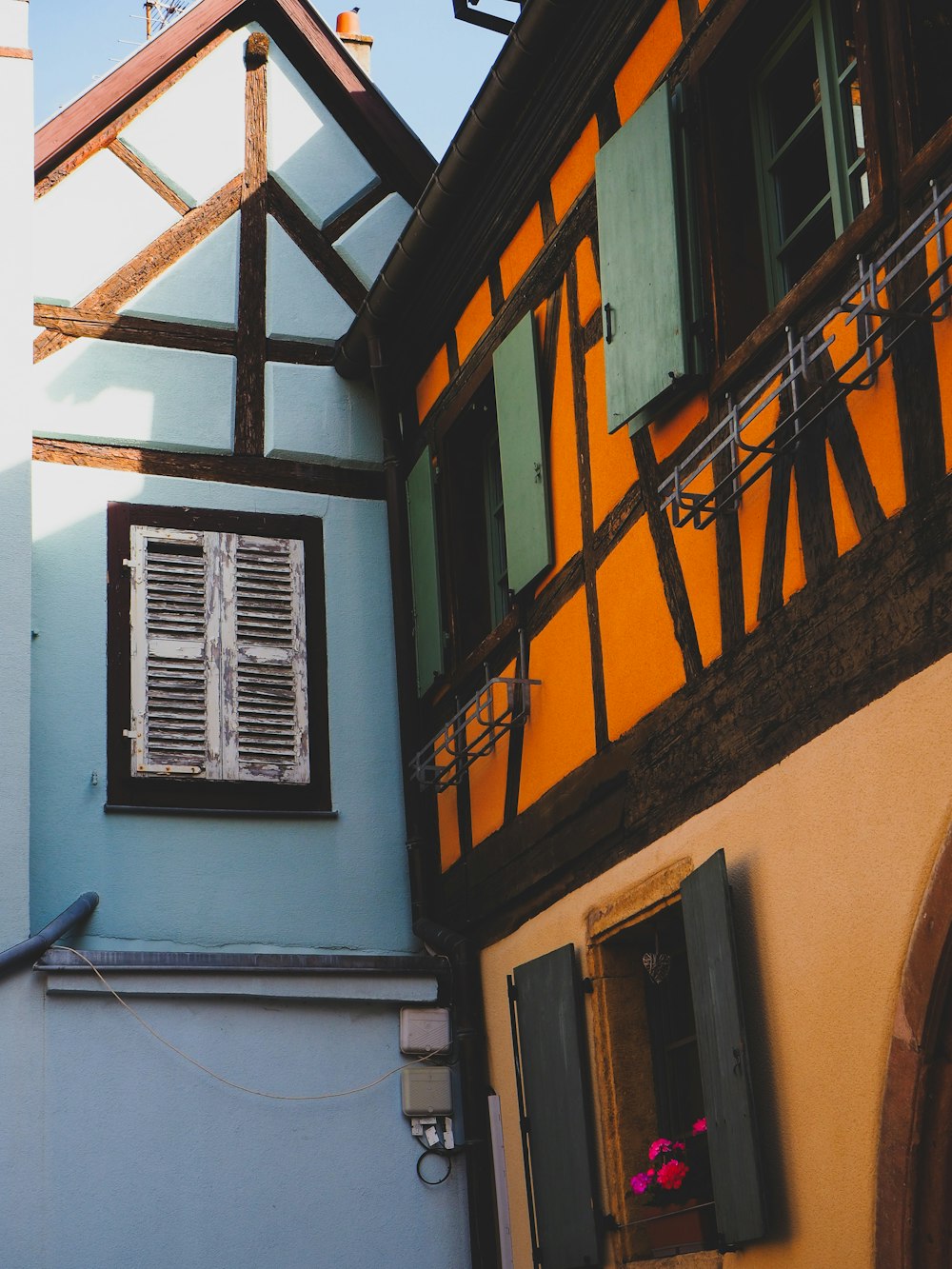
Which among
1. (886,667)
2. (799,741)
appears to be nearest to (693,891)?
(799,741)

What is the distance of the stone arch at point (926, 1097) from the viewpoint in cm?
405

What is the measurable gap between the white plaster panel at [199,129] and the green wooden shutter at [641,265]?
10.3 ft

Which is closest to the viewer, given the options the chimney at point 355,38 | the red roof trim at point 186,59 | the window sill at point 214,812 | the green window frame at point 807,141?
the green window frame at point 807,141

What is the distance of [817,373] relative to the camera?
484 centimetres

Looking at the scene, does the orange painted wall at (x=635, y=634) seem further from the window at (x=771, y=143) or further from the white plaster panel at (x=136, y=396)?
the white plaster panel at (x=136, y=396)

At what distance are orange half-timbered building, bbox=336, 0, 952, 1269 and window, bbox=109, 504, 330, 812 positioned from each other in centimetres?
51

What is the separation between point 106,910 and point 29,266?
2996 millimetres

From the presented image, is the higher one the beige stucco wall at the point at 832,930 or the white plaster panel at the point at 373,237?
the white plaster panel at the point at 373,237

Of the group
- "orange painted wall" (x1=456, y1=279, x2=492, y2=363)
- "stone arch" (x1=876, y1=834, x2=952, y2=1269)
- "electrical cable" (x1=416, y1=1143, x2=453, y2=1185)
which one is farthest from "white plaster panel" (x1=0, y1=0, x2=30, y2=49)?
"stone arch" (x1=876, y1=834, x2=952, y2=1269)

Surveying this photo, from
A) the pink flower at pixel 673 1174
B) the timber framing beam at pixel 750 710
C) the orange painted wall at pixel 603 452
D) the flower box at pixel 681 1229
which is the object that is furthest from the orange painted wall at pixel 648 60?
the flower box at pixel 681 1229

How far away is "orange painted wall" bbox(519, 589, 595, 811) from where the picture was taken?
20.7 ft

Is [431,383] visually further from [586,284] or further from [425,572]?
[586,284]

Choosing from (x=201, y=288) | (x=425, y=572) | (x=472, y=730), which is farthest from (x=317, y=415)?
(x=472, y=730)

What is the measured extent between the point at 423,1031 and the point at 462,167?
3.71 m
